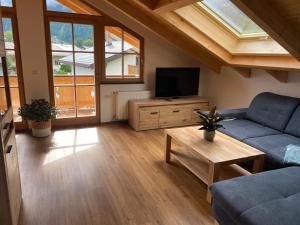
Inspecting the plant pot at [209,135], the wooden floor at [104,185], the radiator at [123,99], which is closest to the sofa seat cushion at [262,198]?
the wooden floor at [104,185]

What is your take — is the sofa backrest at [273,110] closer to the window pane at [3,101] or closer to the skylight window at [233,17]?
the skylight window at [233,17]

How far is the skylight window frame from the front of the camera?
323cm

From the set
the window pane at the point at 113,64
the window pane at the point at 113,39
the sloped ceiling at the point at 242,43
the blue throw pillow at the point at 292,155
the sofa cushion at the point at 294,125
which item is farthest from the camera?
the window pane at the point at 113,64

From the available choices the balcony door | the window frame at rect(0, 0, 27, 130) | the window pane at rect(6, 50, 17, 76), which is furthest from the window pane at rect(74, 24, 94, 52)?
the window pane at rect(6, 50, 17, 76)

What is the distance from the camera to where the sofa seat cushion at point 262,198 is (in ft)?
4.85

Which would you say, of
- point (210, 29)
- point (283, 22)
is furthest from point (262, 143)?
point (210, 29)

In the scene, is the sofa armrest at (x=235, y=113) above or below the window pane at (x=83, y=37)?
below

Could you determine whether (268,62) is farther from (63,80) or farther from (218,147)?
(63,80)

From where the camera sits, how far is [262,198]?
165 centimetres

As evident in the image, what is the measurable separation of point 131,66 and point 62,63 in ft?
4.30

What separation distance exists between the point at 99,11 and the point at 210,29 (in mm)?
2047

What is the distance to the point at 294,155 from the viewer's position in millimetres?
2346

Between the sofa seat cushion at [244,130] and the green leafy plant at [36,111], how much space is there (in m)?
2.72

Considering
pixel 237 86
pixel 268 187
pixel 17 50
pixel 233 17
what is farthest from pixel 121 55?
pixel 268 187
